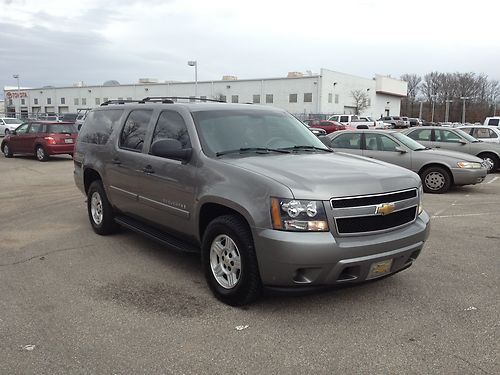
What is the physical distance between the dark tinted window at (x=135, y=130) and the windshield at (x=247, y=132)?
919 mm

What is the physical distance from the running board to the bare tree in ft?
241

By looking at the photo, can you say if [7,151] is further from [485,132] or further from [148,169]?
[485,132]

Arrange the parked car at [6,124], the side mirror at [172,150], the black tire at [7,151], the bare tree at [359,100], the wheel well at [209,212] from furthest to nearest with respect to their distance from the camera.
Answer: the bare tree at [359,100], the parked car at [6,124], the black tire at [7,151], the side mirror at [172,150], the wheel well at [209,212]

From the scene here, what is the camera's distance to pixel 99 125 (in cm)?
664

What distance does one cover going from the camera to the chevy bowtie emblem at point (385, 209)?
3805 mm

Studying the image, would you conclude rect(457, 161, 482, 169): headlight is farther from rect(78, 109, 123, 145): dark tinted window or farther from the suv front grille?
rect(78, 109, 123, 145): dark tinted window

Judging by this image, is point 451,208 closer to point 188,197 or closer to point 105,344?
point 188,197

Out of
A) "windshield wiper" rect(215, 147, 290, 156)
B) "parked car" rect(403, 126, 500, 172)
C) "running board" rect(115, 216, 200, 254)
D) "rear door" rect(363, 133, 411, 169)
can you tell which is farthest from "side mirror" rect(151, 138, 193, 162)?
"parked car" rect(403, 126, 500, 172)

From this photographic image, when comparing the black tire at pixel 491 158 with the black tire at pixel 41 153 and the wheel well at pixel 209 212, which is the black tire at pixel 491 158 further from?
the black tire at pixel 41 153

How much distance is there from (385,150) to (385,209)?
26.2 ft

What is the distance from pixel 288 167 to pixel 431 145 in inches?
424

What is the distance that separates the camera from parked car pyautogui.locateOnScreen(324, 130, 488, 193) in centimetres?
1063

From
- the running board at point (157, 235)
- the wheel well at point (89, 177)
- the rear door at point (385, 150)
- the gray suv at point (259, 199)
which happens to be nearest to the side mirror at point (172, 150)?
the gray suv at point (259, 199)

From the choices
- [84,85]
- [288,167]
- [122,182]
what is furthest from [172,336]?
[84,85]
